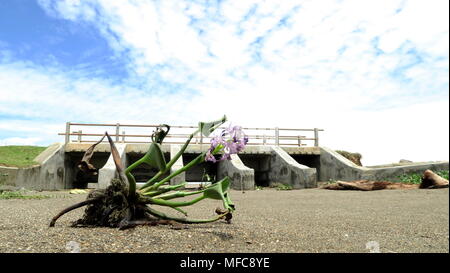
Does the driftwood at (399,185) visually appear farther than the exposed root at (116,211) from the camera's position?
Yes

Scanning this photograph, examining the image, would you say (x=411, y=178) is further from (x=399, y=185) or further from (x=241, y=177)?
(x=241, y=177)

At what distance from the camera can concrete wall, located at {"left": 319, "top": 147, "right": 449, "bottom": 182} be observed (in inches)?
404

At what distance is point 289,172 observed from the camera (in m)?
12.7

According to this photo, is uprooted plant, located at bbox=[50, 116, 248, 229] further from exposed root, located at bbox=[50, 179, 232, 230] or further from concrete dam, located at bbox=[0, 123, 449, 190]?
concrete dam, located at bbox=[0, 123, 449, 190]

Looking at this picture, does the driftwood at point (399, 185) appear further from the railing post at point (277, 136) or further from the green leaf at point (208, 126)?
the green leaf at point (208, 126)

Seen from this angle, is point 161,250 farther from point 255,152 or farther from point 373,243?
point 255,152

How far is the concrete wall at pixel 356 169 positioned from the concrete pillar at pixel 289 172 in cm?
188

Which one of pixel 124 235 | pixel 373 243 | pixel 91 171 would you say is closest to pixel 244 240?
pixel 124 235

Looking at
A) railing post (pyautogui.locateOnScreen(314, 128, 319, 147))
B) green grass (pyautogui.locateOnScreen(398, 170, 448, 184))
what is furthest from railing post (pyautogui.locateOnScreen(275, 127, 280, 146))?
green grass (pyautogui.locateOnScreen(398, 170, 448, 184))

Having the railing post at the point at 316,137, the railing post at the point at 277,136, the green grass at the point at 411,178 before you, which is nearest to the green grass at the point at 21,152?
the railing post at the point at 277,136

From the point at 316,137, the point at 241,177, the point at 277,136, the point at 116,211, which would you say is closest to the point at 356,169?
the point at 316,137

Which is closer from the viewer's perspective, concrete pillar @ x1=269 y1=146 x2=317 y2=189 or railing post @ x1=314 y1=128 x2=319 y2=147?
concrete pillar @ x1=269 y1=146 x2=317 y2=189

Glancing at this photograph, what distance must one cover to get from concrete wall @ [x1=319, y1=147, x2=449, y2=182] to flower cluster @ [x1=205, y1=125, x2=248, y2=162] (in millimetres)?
9148

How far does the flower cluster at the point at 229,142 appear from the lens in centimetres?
254
